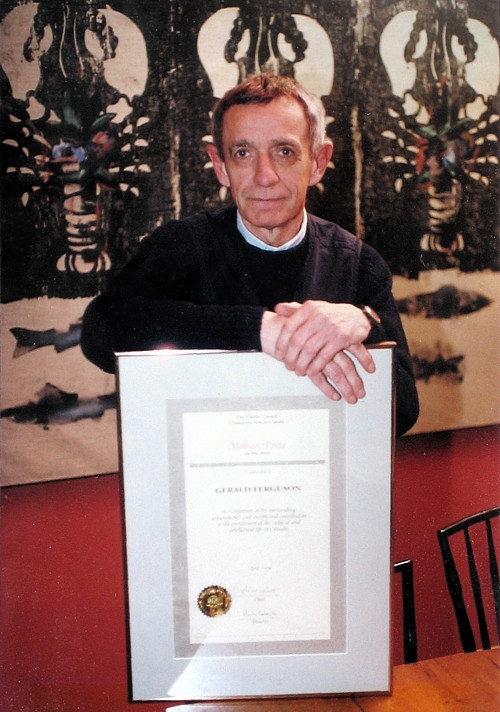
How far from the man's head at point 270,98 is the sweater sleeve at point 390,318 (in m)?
0.22

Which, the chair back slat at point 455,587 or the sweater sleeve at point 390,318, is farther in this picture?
the chair back slat at point 455,587

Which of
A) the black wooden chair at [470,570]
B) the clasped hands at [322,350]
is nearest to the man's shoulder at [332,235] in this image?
the clasped hands at [322,350]

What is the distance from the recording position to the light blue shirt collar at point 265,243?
957 millimetres

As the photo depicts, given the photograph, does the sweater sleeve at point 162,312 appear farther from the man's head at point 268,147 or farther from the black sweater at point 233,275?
the man's head at point 268,147

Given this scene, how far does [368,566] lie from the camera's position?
70 cm

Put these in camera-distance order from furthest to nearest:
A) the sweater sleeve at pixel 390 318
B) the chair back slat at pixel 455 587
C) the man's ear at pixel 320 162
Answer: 1. the chair back slat at pixel 455 587
2. the man's ear at pixel 320 162
3. the sweater sleeve at pixel 390 318

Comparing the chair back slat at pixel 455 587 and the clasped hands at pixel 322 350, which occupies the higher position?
the clasped hands at pixel 322 350

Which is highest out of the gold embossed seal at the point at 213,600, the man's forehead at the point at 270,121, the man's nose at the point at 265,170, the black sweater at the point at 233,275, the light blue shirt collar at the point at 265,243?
the man's forehead at the point at 270,121

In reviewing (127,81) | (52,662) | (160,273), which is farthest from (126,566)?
(127,81)

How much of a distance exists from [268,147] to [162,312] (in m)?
0.30

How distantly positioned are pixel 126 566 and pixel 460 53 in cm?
95

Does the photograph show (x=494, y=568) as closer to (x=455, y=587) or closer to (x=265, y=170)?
(x=455, y=587)

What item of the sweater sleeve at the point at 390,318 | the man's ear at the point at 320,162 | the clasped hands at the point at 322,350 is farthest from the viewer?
the man's ear at the point at 320,162

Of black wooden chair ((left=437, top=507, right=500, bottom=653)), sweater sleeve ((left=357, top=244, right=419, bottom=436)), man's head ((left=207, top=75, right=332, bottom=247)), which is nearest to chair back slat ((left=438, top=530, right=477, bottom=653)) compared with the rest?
black wooden chair ((left=437, top=507, right=500, bottom=653))
